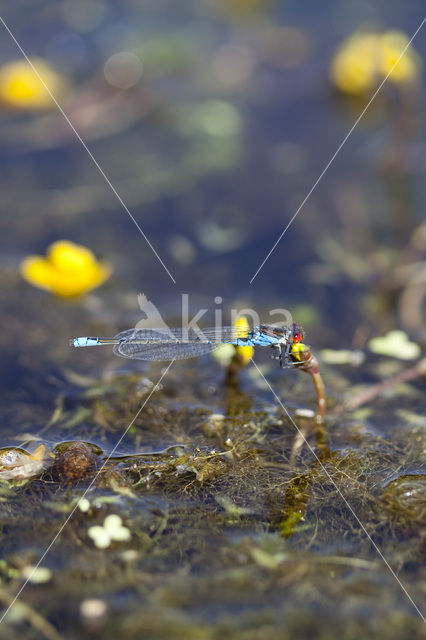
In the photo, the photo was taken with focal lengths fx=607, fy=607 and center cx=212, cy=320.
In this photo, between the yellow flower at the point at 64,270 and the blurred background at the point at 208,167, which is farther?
the blurred background at the point at 208,167

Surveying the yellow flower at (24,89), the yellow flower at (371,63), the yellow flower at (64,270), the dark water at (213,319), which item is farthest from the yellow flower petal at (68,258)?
the yellow flower at (371,63)

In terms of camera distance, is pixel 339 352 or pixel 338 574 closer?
pixel 338 574

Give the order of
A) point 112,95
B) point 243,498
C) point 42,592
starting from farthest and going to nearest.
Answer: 1. point 112,95
2. point 243,498
3. point 42,592

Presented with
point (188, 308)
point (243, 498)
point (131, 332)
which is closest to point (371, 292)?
point (188, 308)

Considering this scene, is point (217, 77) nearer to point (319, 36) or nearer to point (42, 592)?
point (319, 36)

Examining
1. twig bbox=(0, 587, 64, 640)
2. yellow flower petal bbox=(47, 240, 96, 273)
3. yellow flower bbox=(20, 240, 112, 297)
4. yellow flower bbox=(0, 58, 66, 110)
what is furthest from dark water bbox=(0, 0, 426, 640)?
yellow flower petal bbox=(47, 240, 96, 273)

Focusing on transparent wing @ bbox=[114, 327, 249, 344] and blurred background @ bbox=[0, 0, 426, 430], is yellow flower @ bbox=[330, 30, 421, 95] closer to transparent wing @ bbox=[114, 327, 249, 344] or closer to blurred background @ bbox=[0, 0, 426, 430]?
blurred background @ bbox=[0, 0, 426, 430]

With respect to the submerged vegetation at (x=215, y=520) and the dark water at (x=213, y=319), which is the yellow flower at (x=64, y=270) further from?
the submerged vegetation at (x=215, y=520)
